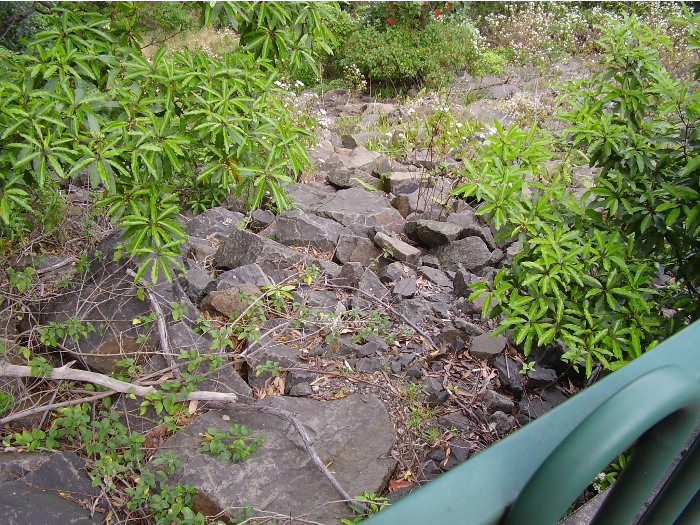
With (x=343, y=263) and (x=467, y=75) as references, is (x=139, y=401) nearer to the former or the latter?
(x=343, y=263)

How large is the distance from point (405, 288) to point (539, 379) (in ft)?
3.82

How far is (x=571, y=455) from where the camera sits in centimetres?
61

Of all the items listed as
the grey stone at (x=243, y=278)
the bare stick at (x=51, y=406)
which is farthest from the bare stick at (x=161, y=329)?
the grey stone at (x=243, y=278)

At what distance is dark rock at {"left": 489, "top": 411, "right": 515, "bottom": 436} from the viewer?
326 centimetres

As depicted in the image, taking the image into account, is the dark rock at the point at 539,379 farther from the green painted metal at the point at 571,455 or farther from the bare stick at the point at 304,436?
the green painted metal at the point at 571,455

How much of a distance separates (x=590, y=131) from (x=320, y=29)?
147 centimetres

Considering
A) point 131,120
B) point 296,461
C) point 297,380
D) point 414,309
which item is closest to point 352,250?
point 414,309

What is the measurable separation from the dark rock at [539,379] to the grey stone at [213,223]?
255 cm

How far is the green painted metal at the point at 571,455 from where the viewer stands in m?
0.59

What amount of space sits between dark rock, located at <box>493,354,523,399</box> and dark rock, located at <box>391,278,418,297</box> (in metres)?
0.83

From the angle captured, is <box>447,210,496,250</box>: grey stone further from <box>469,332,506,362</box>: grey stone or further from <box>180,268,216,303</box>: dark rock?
<box>180,268,216,303</box>: dark rock

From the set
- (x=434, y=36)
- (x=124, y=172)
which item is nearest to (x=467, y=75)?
(x=434, y=36)

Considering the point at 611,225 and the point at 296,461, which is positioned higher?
the point at 611,225

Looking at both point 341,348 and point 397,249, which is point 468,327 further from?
point 397,249
